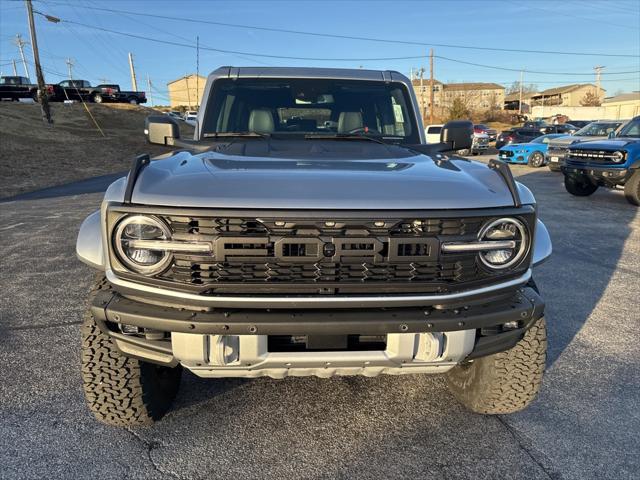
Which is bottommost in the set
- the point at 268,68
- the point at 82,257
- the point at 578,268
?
the point at 578,268

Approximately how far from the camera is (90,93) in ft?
123

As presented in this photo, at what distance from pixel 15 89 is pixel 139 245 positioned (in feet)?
125

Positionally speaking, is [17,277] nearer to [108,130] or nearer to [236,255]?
[236,255]

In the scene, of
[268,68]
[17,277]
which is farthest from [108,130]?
[268,68]

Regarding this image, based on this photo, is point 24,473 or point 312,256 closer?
point 312,256

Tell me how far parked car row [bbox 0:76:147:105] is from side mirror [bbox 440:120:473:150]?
33.9 metres

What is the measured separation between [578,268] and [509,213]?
4.18 meters

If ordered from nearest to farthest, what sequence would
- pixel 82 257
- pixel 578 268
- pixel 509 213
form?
pixel 509 213, pixel 82 257, pixel 578 268

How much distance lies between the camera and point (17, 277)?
520 centimetres

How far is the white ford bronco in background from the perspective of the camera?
196cm

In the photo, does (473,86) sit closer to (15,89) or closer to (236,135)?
(15,89)

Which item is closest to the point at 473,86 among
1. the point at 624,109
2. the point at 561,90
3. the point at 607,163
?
the point at 561,90

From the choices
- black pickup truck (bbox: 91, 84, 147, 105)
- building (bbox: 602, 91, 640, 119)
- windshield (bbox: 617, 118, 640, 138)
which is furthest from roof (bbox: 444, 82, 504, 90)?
windshield (bbox: 617, 118, 640, 138)

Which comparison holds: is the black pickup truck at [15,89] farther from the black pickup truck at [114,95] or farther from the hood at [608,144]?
the hood at [608,144]
